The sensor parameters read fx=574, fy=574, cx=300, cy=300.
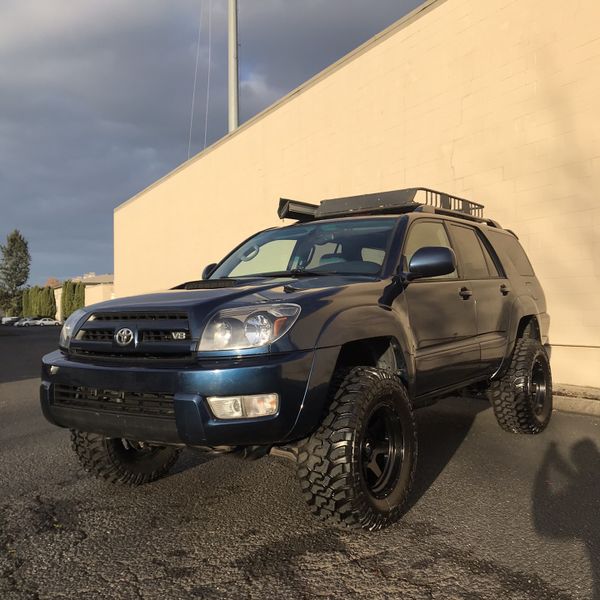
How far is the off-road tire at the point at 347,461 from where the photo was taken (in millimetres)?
2812

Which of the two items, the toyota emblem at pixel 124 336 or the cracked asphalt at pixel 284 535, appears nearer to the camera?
the cracked asphalt at pixel 284 535

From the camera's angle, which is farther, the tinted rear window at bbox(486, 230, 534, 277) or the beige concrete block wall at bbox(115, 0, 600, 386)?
the beige concrete block wall at bbox(115, 0, 600, 386)

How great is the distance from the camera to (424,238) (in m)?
4.30

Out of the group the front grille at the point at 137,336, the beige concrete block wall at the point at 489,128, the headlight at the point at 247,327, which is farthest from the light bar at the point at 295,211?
the beige concrete block wall at the point at 489,128

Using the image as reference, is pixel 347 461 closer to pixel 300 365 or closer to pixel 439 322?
pixel 300 365

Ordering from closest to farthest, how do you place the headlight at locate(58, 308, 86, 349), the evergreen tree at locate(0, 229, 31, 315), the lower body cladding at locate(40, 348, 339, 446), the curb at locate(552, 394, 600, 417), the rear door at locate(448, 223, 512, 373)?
1. the lower body cladding at locate(40, 348, 339, 446)
2. the headlight at locate(58, 308, 86, 349)
3. the rear door at locate(448, 223, 512, 373)
4. the curb at locate(552, 394, 600, 417)
5. the evergreen tree at locate(0, 229, 31, 315)

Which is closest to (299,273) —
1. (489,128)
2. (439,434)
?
(439,434)

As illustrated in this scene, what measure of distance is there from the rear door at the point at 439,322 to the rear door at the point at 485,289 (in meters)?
0.14

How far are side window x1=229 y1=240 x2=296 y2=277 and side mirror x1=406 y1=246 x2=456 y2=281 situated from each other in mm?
1109

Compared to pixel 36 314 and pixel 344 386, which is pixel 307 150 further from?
pixel 36 314

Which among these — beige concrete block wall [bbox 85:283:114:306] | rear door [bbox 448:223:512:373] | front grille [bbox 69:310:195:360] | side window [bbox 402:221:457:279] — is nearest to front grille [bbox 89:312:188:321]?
front grille [bbox 69:310:195:360]

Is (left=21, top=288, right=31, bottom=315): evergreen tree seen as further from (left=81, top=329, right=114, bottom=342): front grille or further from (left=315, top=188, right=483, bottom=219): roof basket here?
(left=81, top=329, right=114, bottom=342): front grille

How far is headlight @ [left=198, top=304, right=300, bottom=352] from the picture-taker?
2748 millimetres

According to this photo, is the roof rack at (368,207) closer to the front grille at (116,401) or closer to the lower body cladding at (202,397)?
the lower body cladding at (202,397)
